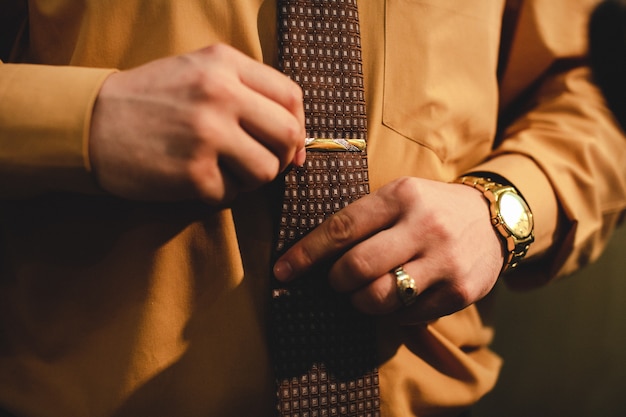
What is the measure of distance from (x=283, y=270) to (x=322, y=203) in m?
0.10

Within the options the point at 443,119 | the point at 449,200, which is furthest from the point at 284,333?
the point at 443,119

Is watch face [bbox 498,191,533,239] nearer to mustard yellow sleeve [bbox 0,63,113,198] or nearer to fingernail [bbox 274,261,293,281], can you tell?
fingernail [bbox 274,261,293,281]

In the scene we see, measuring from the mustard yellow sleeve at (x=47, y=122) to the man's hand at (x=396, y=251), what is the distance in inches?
10.3

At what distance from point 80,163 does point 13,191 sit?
115 millimetres

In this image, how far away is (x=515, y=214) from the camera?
63 cm

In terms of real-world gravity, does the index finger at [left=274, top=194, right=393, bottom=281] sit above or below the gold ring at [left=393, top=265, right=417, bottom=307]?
above

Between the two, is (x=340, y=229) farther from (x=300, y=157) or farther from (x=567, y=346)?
(x=567, y=346)

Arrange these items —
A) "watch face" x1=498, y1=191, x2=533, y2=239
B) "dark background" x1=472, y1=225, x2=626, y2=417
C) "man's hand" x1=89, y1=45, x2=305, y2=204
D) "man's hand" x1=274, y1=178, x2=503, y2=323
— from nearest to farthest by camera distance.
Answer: "man's hand" x1=89, y1=45, x2=305, y2=204 → "man's hand" x1=274, y1=178, x2=503, y2=323 → "watch face" x1=498, y1=191, x2=533, y2=239 → "dark background" x1=472, y1=225, x2=626, y2=417

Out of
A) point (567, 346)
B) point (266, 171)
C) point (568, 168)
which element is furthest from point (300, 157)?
point (567, 346)

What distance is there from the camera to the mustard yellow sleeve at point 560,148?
0.70m

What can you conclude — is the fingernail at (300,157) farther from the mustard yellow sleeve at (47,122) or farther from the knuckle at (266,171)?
the mustard yellow sleeve at (47,122)

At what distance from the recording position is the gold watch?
0.60m

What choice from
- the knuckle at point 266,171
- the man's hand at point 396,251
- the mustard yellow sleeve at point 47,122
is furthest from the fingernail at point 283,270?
the mustard yellow sleeve at point 47,122

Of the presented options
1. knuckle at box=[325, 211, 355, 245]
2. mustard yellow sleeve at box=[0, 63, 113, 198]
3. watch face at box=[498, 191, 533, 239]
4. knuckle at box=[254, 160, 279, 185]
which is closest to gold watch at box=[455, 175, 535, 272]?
watch face at box=[498, 191, 533, 239]
